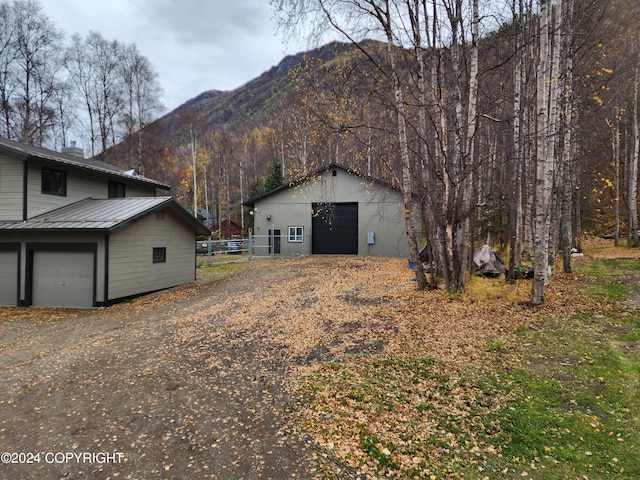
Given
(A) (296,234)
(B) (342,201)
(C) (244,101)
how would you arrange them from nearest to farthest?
(B) (342,201) < (A) (296,234) < (C) (244,101)

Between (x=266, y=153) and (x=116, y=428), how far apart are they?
36.2m

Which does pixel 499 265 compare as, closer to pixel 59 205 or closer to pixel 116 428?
pixel 116 428

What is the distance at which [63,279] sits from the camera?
10391 millimetres

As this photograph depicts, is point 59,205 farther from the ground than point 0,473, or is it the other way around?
point 59,205

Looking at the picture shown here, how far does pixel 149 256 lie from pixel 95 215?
2.14m

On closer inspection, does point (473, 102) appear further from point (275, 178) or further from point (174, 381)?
point (275, 178)

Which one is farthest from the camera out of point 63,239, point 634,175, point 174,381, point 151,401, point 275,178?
point 275,178

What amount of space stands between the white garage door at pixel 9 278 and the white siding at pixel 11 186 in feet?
4.48

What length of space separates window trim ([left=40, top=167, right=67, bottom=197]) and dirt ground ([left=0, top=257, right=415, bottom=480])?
4189mm

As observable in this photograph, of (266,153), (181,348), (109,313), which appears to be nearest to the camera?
(181,348)

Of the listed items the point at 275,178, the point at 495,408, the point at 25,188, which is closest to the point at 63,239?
the point at 25,188

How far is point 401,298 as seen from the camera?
27.0 ft

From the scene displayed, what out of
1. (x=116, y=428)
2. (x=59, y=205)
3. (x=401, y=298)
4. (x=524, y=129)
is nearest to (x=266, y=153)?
(x=59, y=205)

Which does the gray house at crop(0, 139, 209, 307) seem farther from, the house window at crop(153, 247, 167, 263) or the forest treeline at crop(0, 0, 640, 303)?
the forest treeline at crop(0, 0, 640, 303)
